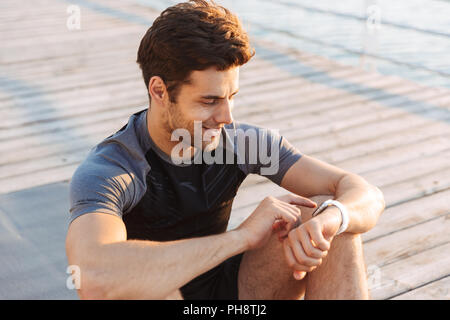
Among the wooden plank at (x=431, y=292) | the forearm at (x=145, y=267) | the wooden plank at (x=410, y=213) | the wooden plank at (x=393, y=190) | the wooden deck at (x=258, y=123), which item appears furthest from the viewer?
the wooden plank at (x=393, y=190)

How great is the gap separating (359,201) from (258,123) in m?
2.23

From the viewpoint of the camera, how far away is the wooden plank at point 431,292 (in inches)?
95.9

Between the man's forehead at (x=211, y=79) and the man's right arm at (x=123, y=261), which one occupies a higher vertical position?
the man's forehead at (x=211, y=79)

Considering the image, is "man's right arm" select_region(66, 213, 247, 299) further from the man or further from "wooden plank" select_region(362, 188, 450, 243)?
"wooden plank" select_region(362, 188, 450, 243)

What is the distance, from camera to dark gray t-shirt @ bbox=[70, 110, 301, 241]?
1797 millimetres

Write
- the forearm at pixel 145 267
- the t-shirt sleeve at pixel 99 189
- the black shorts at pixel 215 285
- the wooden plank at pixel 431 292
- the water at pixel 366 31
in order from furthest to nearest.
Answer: the water at pixel 366 31
the wooden plank at pixel 431 292
the black shorts at pixel 215 285
the t-shirt sleeve at pixel 99 189
the forearm at pixel 145 267

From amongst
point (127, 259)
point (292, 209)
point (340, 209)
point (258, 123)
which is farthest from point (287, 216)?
point (258, 123)

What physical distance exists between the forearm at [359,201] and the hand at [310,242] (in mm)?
85

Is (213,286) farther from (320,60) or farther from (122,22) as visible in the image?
(122,22)

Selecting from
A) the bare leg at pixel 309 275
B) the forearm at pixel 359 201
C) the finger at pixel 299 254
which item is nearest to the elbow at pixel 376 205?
the forearm at pixel 359 201

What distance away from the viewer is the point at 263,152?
2176 millimetres

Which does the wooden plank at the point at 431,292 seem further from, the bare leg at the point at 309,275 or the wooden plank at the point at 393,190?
the wooden plank at the point at 393,190

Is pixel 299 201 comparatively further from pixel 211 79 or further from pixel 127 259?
pixel 127 259
